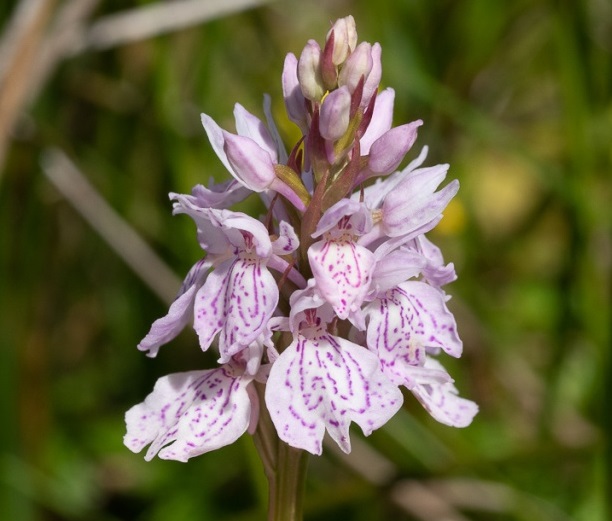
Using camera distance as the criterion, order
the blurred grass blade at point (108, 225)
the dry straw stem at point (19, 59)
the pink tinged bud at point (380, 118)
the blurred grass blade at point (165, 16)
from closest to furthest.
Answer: the pink tinged bud at point (380, 118) < the dry straw stem at point (19, 59) < the blurred grass blade at point (165, 16) < the blurred grass blade at point (108, 225)

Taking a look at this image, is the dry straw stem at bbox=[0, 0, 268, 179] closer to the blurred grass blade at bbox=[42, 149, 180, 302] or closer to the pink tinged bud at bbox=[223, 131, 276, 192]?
the blurred grass blade at bbox=[42, 149, 180, 302]

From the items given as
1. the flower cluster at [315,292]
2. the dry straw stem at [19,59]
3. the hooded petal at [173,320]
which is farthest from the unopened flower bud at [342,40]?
the dry straw stem at [19,59]

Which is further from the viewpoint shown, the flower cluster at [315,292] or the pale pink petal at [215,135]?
the pale pink petal at [215,135]

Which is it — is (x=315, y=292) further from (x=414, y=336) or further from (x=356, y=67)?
(x=356, y=67)

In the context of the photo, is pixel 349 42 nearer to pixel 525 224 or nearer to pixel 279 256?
pixel 279 256

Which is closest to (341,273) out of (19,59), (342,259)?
(342,259)

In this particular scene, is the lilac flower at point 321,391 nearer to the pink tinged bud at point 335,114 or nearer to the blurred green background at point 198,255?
the pink tinged bud at point 335,114

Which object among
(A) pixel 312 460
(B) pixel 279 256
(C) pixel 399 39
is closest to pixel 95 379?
(A) pixel 312 460
